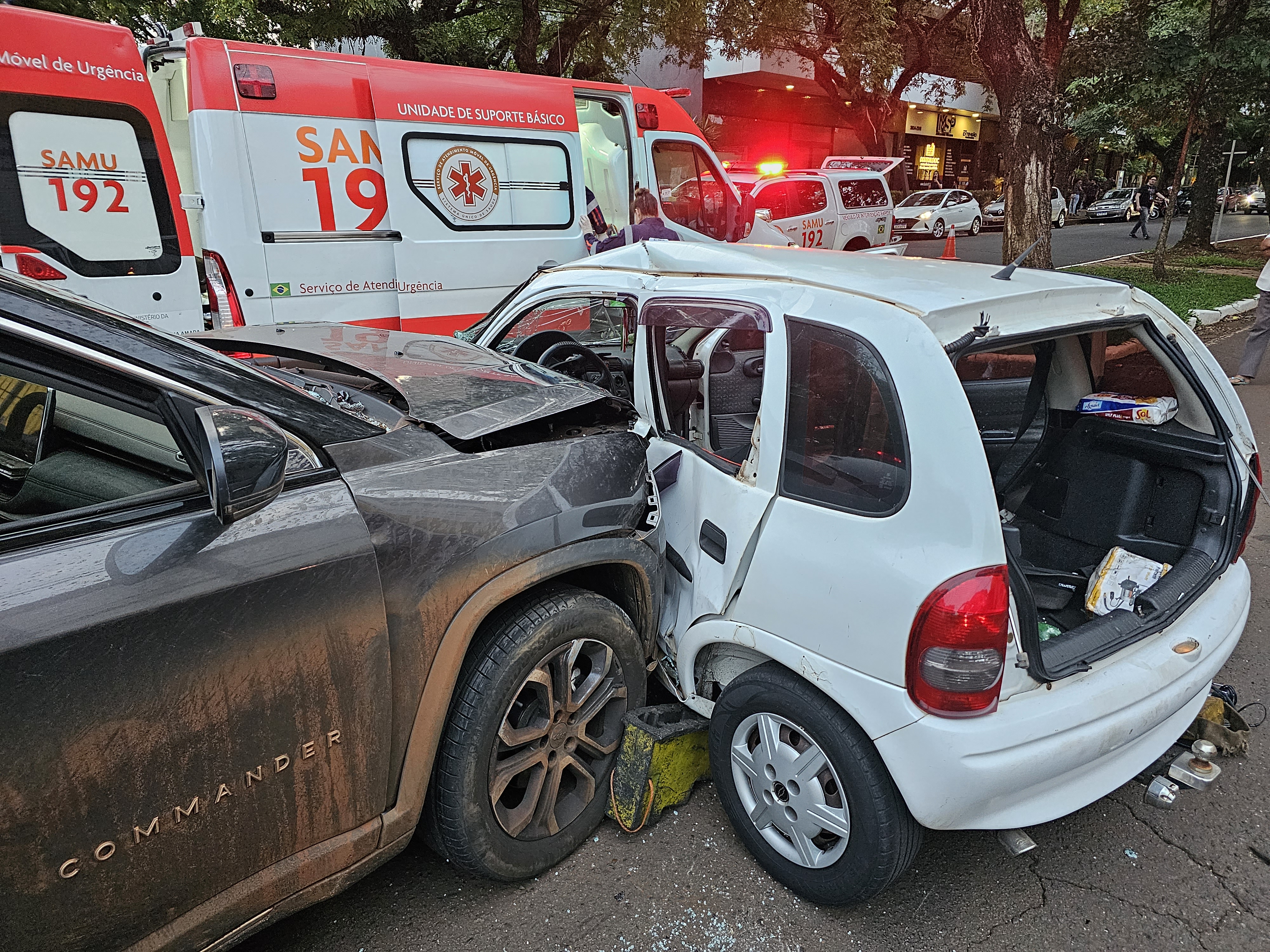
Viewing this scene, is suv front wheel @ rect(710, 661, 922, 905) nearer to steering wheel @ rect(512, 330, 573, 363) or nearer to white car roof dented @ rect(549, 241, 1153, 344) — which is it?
white car roof dented @ rect(549, 241, 1153, 344)

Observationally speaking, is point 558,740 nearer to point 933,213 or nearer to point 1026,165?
point 1026,165

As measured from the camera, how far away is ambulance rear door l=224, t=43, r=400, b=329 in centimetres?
583

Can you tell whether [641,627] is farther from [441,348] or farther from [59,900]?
[59,900]

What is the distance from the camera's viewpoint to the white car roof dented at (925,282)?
2.12 m

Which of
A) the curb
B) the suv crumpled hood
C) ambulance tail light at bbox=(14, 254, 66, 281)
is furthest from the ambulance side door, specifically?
the curb

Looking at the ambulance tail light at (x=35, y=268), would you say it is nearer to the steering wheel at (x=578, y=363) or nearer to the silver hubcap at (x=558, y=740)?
the steering wheel at (x=578, y=363)

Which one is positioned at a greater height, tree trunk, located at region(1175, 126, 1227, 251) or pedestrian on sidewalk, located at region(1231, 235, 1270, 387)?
tree trunk, located at region(1175, 126, 1227, 251)

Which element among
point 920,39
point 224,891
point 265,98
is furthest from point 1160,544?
point 920,39

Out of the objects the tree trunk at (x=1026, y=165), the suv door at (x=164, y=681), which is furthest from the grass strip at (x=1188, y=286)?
the suv door at (x=164, y=681)

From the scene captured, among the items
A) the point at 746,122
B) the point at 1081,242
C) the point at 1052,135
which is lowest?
the point at 1081,242

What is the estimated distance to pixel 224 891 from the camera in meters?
1.70

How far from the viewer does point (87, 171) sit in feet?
17.4

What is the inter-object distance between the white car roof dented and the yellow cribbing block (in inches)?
53.0

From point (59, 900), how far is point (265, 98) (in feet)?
18.6
